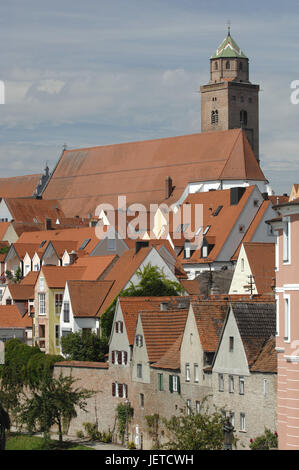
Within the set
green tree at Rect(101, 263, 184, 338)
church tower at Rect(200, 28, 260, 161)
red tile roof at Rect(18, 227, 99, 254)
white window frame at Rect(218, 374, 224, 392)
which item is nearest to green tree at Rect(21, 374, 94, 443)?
green tree at Rect(101, 263, 184, 338)

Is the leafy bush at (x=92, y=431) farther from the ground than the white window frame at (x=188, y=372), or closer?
closer

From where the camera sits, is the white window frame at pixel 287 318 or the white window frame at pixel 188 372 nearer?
the white window frame at pixel 287 318

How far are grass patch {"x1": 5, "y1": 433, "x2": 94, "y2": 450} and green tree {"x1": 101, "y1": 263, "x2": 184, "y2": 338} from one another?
379 inches

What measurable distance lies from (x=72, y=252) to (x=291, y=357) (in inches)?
2118

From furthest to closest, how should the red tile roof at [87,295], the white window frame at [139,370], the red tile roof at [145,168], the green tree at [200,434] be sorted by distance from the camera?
the red tile roof at [145,168]
the red tile roof at [87,295]
the white window frame at [139,370]
the green tree at [200,434]

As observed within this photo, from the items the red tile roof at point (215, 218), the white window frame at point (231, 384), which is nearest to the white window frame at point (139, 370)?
the white window frame at point (231, 384)

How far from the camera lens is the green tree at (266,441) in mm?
39053

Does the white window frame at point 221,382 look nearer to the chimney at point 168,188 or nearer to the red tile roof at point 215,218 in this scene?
the red tile roof at point 215,218

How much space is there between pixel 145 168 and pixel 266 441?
100 m

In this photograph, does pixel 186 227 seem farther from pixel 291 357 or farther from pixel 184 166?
pixel 291 357

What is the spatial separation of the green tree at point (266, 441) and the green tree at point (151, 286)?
24428mm

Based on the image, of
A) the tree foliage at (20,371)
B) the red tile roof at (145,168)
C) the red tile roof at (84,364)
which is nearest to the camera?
the red tile roof at (84,364)

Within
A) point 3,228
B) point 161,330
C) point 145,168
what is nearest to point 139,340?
point 161,330
